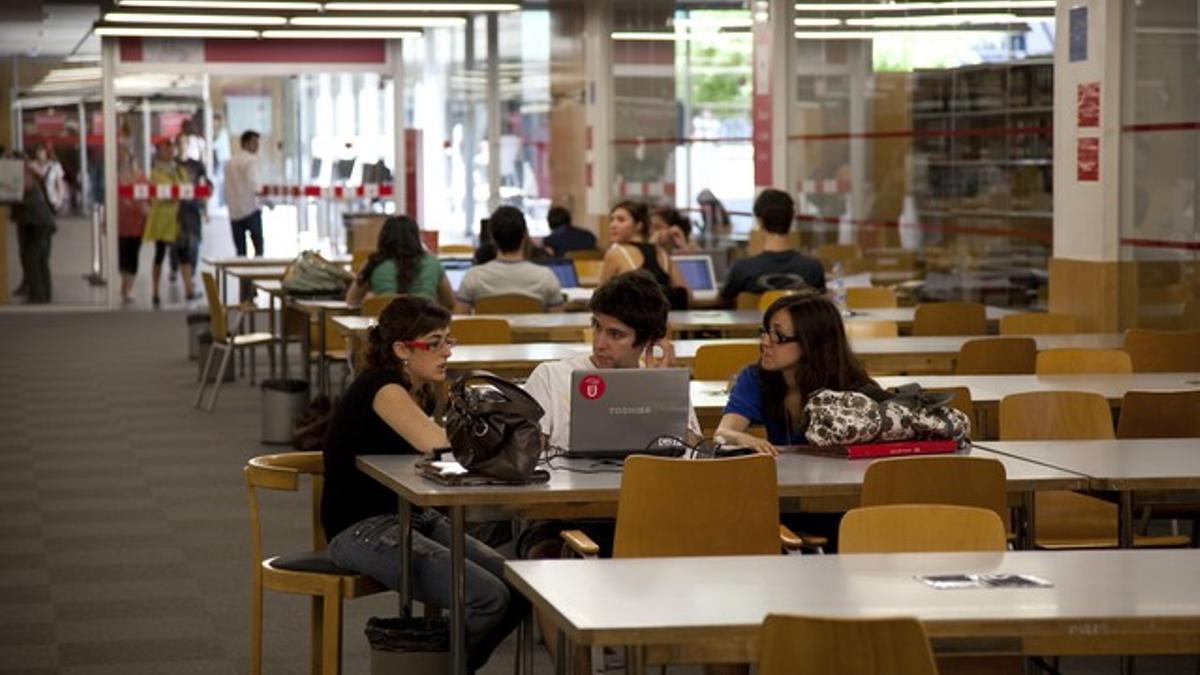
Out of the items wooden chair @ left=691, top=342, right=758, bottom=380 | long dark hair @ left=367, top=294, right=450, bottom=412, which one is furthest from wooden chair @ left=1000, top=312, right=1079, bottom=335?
long dark hair @ left=367, top=294, right=450, bottom=412

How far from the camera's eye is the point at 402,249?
37.3 ft

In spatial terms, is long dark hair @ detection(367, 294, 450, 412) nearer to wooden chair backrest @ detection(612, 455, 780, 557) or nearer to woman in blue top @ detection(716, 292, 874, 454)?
woman in blue top @ detection(716, 292, 874, 454)

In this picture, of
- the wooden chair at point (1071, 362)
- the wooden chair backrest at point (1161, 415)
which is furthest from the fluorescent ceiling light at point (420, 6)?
the wooden chair backrest at point (1161, 415)

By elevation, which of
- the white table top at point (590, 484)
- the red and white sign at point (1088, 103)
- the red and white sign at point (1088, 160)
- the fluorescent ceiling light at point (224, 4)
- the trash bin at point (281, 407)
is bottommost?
the trash bin at point (281, 407)

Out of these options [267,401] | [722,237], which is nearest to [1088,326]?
[267,401]

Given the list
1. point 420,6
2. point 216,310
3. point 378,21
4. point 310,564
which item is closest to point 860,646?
point 310,564

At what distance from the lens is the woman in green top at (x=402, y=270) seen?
11.4m

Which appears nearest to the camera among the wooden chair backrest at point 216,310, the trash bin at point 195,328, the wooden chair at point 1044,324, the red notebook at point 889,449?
the red notebook at point 889,449

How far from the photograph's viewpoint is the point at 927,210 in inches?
540

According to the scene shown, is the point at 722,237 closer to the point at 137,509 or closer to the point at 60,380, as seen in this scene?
the point at 60,380

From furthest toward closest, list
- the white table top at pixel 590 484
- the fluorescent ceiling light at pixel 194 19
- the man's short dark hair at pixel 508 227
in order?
the fluorescent ceiling light at pixel 194 19 → the man's short dark hair at pixel 508 227 → the white table top at pixel 590 484

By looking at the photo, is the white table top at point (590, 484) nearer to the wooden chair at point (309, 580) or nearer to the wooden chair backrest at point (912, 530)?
the wooden chair at point (309, 580)

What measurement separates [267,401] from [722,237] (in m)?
6.80

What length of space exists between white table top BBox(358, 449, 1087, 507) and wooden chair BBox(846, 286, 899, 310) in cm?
613
